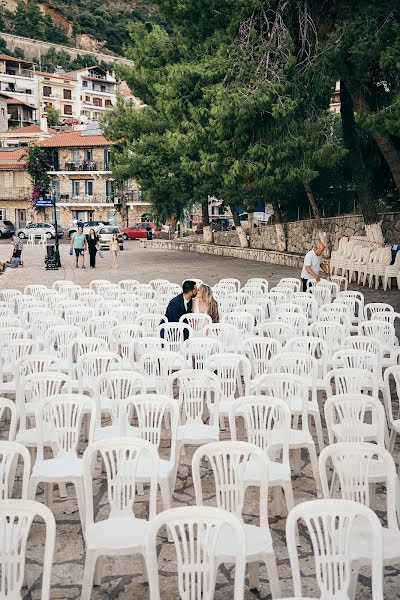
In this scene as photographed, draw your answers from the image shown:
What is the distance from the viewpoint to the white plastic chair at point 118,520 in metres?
3.88

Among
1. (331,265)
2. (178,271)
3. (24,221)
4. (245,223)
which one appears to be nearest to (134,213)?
(24,221)

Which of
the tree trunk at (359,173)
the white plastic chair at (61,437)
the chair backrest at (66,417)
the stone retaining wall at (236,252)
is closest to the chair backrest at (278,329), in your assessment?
the white plastic chair at (61,437)

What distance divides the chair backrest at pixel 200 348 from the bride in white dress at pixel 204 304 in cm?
122

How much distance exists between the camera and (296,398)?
6305 mm

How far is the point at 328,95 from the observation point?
60.8 ft

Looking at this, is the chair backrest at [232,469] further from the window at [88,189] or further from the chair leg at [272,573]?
the window at [88,189]

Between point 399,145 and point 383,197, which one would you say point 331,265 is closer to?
point 399,145

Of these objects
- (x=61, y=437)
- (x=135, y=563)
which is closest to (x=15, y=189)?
(x=61, y=437)

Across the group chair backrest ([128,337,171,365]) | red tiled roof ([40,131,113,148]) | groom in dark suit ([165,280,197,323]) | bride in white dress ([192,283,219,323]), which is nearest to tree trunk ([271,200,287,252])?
bride in white dress ([192,283,219,323])

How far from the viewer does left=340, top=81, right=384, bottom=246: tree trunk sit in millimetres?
20125

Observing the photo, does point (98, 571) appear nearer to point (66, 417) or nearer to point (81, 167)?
point (66, 417)

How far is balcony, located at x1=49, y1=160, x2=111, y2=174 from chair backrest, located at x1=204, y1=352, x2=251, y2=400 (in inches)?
2121

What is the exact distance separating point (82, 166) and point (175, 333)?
177ft

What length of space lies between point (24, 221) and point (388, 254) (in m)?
50.8
